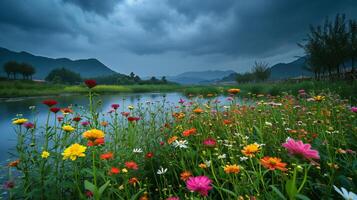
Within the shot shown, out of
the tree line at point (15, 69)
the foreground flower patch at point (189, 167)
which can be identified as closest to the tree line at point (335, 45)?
the foreground flower patch at point (189, 167)

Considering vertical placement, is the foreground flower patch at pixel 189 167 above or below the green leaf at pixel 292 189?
below

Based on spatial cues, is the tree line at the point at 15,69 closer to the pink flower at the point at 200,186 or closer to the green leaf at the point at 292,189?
the pink flower at the point at 200,186

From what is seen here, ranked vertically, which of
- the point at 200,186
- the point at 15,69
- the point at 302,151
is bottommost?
the point at 200,186

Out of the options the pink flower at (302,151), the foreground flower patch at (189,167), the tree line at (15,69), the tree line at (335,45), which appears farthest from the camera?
the tree line at (15,69)

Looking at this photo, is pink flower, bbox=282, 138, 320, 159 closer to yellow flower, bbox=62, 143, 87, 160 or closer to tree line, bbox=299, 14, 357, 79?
yellow flower, bbox=62, 143, 87, 160

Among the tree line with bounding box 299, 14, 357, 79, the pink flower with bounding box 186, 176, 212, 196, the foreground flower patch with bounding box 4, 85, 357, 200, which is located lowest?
the foreground flower patch with bounding box 4, 85, 357, 200

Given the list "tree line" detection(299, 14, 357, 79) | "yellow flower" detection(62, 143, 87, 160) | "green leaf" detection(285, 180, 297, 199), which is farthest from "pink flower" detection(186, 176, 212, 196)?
"tree line" detection(299, 14, 357, 79)

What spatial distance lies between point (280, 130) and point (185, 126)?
1147 mm

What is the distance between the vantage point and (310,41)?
48.5 ft

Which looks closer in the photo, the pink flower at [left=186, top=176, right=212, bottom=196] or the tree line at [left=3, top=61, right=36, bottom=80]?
the pink flower at [left=186, top=176, right=212, bottom=196]

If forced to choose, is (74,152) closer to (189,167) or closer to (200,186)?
(200,186)

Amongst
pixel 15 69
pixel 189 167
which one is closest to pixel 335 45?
pixel 189 167

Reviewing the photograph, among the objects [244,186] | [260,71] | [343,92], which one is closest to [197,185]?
[244,186]

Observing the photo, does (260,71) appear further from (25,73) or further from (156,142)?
(25,73)
